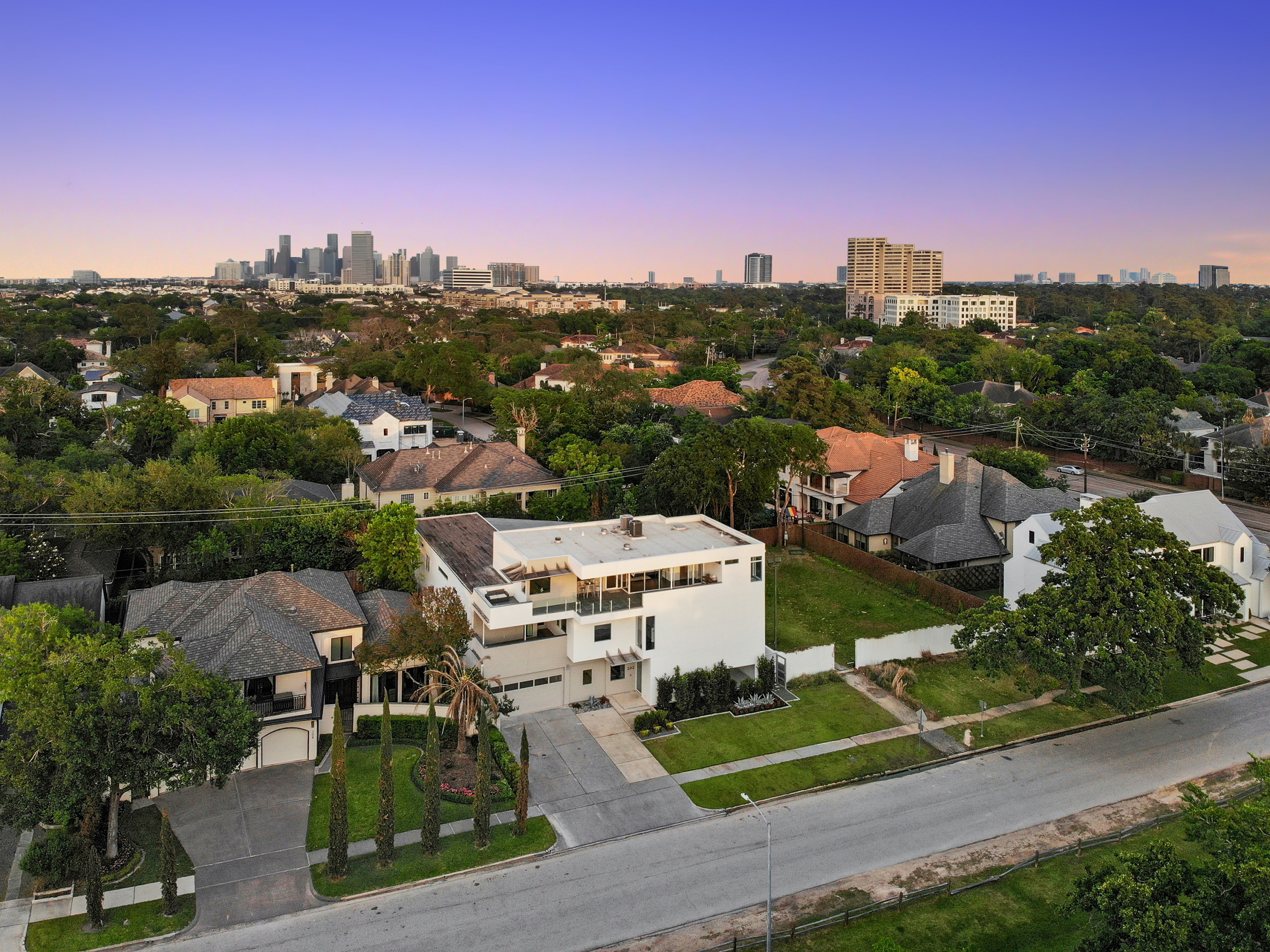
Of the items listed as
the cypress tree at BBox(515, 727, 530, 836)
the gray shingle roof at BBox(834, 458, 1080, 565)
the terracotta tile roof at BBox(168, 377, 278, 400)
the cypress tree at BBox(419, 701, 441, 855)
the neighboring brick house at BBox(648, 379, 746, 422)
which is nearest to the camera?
the cypress tree at BBox(419, 701, 441, 855)

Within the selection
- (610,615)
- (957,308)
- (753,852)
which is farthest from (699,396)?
(957,308)

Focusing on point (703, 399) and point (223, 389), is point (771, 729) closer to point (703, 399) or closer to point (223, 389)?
point (703, 399)

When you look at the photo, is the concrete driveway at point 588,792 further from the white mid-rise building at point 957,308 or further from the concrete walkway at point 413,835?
the white mid-rise building at point 957,308

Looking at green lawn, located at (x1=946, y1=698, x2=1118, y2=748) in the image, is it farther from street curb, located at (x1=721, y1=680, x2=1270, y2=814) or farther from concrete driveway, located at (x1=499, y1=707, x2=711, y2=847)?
concrete driveway, located at (x1=499, y1=707, x2=711, y2=847)

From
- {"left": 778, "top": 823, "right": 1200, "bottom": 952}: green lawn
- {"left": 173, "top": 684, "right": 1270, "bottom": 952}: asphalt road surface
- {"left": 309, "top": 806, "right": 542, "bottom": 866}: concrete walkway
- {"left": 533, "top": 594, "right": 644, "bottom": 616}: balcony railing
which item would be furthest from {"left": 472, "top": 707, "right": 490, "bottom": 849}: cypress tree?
{"left": 778, "top": 823, "right": 1200, "bottom": 952}: green lawn

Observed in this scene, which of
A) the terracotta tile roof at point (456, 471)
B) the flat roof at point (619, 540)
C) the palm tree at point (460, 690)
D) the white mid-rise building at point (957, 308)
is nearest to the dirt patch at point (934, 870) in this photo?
the palm tree at point (460, 690)
